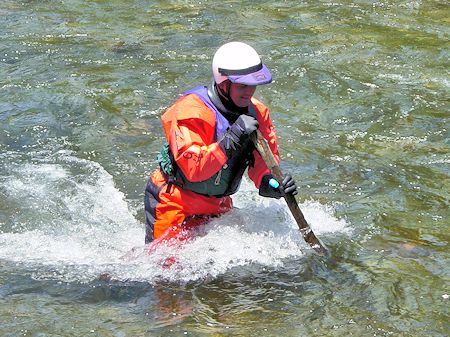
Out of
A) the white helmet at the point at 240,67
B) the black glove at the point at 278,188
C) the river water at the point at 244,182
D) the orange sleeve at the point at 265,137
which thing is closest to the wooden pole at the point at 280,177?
the black glove at the point at 278,188

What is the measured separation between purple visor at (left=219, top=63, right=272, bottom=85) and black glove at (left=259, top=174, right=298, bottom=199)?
0.73 meters

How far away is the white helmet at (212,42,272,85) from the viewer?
5836 millimetres

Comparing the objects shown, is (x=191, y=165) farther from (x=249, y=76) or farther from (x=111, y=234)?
(x=111, y=234)

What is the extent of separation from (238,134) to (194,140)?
13.2 inches

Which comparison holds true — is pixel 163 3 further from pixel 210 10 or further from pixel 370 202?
pixel 370 202

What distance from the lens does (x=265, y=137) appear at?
6340 mm

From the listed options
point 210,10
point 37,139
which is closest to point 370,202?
point 37,139

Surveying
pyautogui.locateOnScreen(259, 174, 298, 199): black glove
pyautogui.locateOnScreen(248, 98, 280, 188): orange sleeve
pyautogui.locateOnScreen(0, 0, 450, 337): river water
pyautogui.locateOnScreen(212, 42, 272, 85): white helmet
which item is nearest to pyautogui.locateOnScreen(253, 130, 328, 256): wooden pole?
pyautogui.locateOnScreen(259, 174, 298, 199): black glove

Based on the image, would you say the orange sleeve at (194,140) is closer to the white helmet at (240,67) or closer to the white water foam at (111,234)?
the white helmet at (240,67)

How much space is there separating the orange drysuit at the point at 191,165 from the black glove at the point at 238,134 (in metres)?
0.05

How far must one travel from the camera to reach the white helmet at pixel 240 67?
584cm

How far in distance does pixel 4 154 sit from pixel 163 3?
7.24 m

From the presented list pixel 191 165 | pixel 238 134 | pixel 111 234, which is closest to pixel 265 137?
pixel 238 134

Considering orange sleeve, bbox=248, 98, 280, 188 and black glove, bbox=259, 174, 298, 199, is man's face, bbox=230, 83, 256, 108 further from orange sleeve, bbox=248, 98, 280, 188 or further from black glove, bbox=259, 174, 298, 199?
black glove, bbox=259, 174, 298, 199
